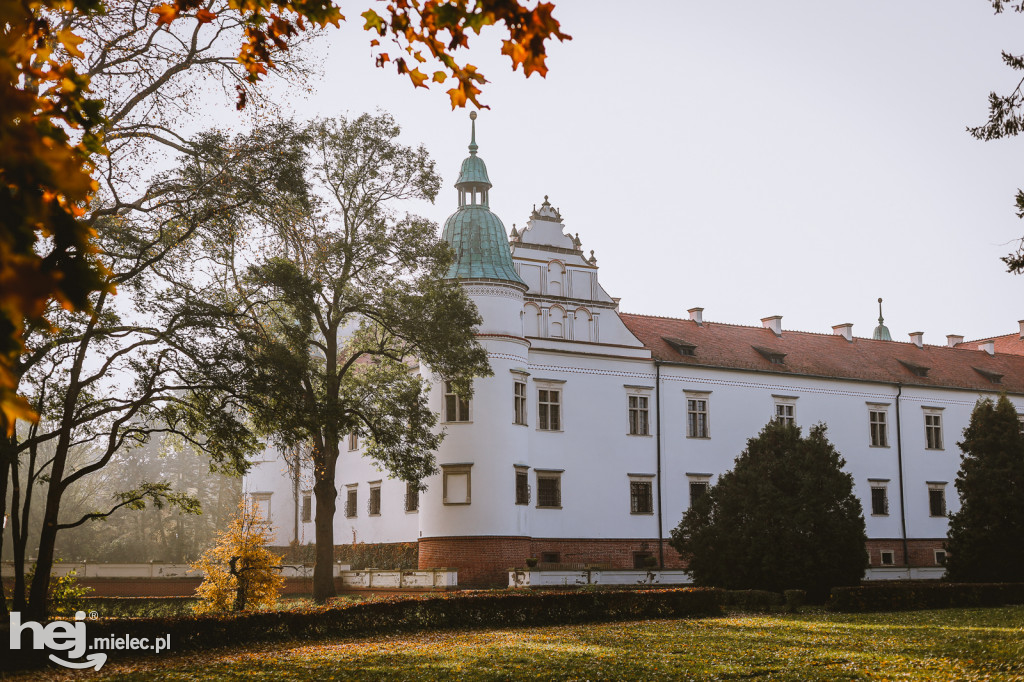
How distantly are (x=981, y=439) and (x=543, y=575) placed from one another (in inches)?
549

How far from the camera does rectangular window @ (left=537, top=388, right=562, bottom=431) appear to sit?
37.2 meters

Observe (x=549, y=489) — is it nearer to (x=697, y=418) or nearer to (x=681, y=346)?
(x=697, y=418)

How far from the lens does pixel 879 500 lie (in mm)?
43750

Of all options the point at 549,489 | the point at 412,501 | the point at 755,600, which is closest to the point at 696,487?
the point at 549,489

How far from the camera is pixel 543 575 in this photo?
101 ft

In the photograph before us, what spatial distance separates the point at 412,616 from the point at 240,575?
406cm

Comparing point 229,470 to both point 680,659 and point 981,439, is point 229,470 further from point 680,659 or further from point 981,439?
point 981,439

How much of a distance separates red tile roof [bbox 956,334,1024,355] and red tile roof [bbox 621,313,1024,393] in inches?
127

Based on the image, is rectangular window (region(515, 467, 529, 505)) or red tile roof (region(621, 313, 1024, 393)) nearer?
rectangular window (region(515, 467, 529, 505))

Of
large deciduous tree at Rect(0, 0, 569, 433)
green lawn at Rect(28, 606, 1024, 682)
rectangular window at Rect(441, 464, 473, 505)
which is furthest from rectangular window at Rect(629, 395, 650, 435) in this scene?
large deciduous tree at Rect(0, 0, 569, 433)

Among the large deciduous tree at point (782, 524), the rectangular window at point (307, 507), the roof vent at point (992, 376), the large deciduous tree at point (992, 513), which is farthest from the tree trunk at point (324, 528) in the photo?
the roof vent at point (992, 376)

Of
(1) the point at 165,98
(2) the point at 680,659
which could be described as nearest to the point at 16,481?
(1) the point at 165,98

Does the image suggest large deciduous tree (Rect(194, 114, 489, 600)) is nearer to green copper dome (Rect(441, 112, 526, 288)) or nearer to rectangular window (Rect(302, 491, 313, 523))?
green copper dome (Rect(441, 112, 526, 288))

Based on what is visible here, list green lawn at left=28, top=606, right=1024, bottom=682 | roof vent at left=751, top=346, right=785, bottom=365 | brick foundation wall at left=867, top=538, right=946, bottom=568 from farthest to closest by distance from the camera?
roof vent at left=751, top=346, right=785, bottom=365, brick foundation wall at left=867, top=538, right=946, bottom=568, green lawn at left=28, top=606, right=1024, bottom=682
